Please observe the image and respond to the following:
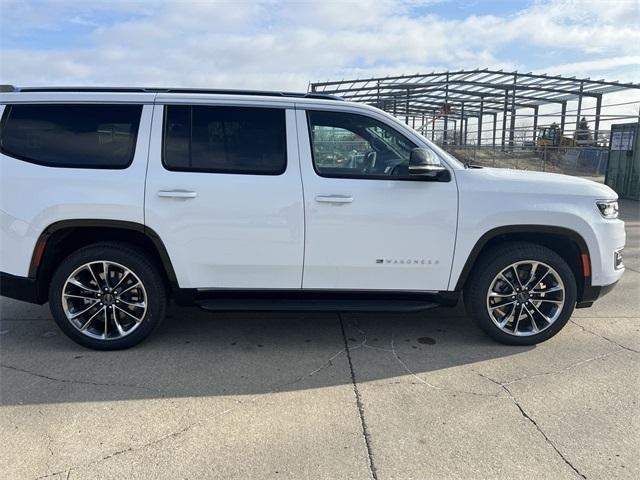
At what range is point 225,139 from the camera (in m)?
3.89

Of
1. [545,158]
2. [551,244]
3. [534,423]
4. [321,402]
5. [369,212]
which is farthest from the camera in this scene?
[545,158]

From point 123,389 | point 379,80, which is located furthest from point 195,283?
point 379,80

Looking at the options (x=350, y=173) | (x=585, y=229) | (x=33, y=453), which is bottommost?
(x=33, y=453)

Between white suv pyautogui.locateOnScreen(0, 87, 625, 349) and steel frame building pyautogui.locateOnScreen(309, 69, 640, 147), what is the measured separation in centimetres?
1509

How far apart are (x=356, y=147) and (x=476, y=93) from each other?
22.8m

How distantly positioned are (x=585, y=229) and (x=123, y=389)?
3.68m

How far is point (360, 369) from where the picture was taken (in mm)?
3730

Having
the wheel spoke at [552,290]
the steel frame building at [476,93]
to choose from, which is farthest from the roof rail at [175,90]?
the steel frame building at [476,93]

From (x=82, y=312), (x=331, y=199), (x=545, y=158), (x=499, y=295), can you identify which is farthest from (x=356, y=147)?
(x=545, y=158)

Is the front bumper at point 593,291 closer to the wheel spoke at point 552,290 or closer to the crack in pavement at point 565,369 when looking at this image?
the wheel spoke at point 552,290

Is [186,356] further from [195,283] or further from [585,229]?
[585,229]

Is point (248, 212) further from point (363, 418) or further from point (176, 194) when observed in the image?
point (363, 418)

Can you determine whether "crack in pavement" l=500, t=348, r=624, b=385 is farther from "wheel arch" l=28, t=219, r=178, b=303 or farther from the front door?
"wheel arch" l=28, t=219, r=178, b=303

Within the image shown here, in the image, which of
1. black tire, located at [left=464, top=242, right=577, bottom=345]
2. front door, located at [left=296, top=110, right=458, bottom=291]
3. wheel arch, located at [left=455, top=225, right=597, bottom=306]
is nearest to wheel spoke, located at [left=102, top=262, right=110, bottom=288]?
front door, located at [left=296, top=110, right=458, bottom=291]
